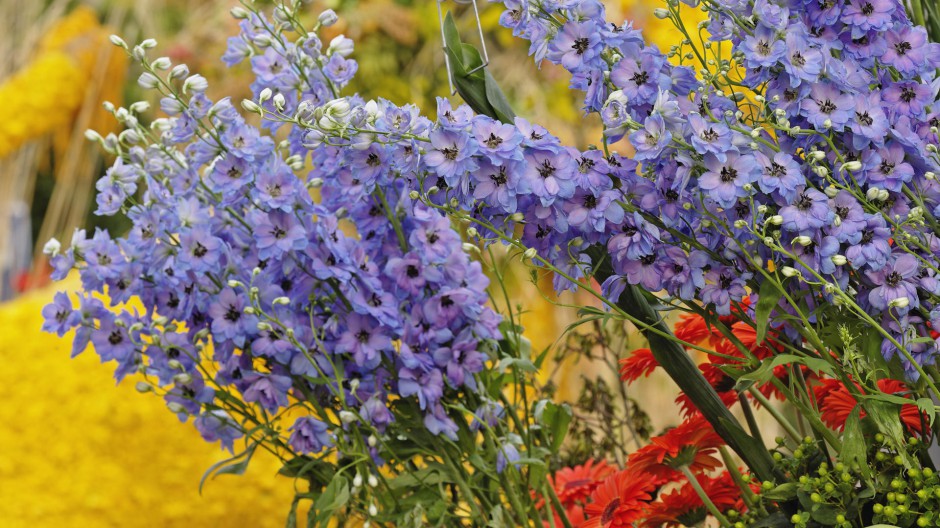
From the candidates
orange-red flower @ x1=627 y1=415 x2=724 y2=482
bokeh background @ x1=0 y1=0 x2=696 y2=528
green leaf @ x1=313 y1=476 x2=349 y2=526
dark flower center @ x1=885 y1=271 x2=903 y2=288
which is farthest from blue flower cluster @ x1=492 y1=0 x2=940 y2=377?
bokeh background @ x1=0 y1=0 x2=696 y2=528

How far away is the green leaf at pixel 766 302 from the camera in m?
0.49

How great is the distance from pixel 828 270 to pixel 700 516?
0.80ft

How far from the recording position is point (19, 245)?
2490 mm

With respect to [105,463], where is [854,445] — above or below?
below

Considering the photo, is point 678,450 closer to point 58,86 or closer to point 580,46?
point 580,46

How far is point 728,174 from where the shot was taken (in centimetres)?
48

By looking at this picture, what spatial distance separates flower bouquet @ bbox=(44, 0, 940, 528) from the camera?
50 cm

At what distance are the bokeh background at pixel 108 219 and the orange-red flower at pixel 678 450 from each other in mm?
448

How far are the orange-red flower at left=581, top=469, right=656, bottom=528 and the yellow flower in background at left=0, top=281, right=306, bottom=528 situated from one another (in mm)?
397

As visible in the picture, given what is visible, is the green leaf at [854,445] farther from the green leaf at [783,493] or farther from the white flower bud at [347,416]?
the white flower bud at [347,416]

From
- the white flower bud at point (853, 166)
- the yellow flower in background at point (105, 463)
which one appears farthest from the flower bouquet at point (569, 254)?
the yellow flower in background at point (105, 463)

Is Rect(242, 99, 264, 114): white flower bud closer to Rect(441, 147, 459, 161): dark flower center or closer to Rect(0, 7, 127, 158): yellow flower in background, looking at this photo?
Rect(441, 147, 459, 161): dark flower center

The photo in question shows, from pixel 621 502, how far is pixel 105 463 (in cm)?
61

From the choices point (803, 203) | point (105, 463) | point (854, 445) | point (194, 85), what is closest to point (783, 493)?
point (854, 445)
